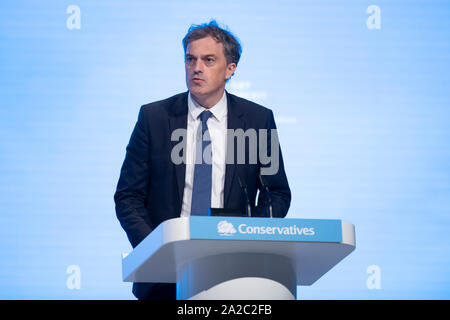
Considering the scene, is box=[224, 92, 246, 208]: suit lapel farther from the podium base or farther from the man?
the podium base

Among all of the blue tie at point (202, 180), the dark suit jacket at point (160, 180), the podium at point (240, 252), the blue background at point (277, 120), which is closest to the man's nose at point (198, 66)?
the dark suit jacket at point (160, 180)

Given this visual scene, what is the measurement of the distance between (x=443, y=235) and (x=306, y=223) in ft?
7.98

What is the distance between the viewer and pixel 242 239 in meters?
2.10

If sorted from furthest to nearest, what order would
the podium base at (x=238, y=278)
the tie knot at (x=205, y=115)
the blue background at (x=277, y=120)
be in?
the blue background at (x=277, y=120)
the tie knot at (x=205, y=115)
the podium base at (x=238, y=278)

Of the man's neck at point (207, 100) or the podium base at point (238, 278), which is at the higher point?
the man's neck at point (207, 100)

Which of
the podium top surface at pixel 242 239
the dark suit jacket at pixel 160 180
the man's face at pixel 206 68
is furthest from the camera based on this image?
the man's face at pixel 206 68

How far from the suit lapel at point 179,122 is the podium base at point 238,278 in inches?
30.8

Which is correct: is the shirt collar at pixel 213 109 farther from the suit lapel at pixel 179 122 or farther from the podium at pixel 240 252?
the podium at pixel 240 252

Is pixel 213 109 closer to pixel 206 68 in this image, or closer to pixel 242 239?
pixel 206 68

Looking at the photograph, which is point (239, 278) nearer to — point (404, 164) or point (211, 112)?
point (211, 112)

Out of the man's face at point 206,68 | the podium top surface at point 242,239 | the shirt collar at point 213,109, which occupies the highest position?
the man's face at point 206,68

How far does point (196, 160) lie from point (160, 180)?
17 cm

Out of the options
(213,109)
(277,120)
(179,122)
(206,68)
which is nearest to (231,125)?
(213,109)

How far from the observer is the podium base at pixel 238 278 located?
7.25ft
